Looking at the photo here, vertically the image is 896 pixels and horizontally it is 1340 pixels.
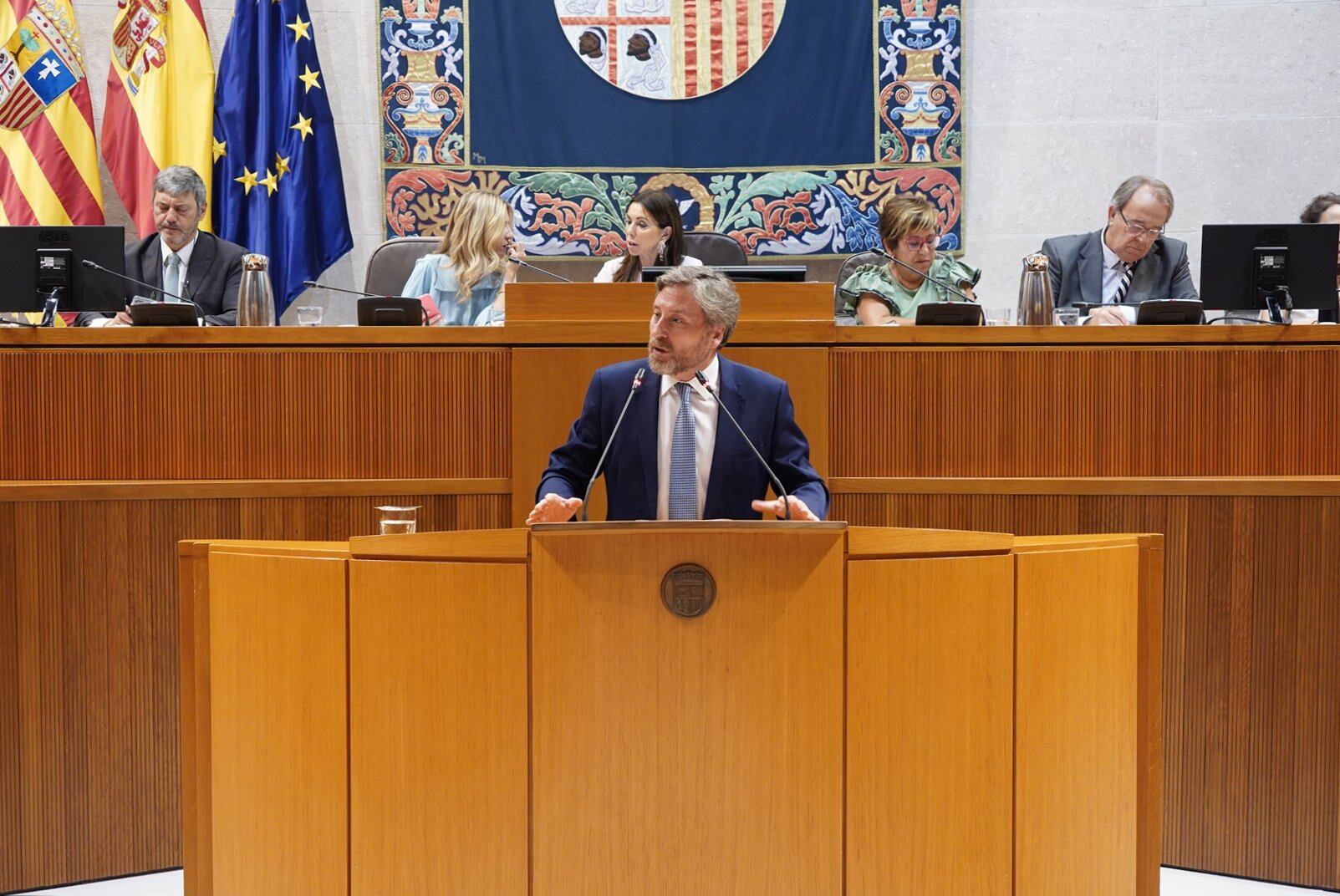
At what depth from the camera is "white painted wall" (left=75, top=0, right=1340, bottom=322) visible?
607 cm

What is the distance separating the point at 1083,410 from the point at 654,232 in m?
1.80

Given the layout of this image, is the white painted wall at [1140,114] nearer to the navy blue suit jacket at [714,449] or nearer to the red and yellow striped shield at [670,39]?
the red and yellow striped shield at [670,39]

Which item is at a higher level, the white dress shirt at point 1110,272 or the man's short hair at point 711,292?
the white dress shirt at point 1110,272

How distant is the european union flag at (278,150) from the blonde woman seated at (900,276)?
2756mm

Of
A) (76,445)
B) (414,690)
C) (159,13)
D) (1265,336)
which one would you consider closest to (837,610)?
(414,690)

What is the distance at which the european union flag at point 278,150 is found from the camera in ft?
19.0

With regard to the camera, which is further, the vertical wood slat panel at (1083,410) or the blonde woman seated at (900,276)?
the blonde woman seated at (900,276)

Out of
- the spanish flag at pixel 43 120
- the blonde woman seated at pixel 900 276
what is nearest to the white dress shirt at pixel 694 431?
the blonde woman seated at pixel 900 276

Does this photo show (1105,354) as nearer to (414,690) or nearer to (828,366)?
(828,366)

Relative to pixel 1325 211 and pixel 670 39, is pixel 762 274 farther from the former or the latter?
pixel 670 39

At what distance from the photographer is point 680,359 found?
9.31 ft

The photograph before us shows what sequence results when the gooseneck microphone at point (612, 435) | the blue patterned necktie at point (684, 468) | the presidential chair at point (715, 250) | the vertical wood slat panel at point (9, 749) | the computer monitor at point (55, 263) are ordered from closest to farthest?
the gooseneck microphone at point (612, 435), the blue patterned necktie at point (684, 468), the vertical wood slat panel at point (9, 749), the computer monitor at point (55, 263), the presidential chair at point (715, 250)

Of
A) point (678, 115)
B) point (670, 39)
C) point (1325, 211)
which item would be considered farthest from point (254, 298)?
point (1325, 211)

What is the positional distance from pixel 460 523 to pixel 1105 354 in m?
1.81
